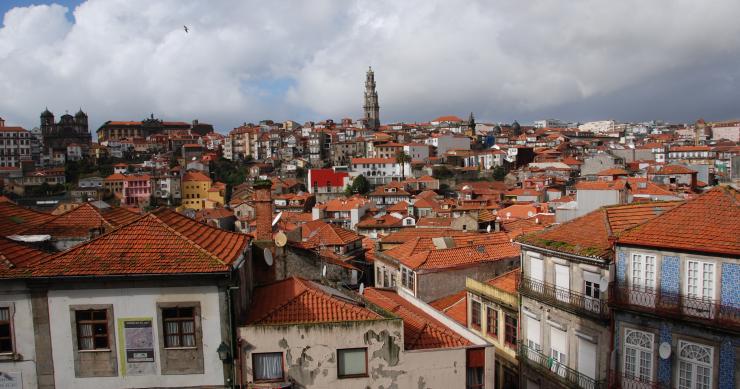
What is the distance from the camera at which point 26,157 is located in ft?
439

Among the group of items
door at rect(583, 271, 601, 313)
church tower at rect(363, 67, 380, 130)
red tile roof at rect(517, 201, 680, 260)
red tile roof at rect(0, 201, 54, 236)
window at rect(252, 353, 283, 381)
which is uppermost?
church tower at rect(363, 67, 380, 130)

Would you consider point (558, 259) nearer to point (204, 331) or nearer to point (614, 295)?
point (614, 295)

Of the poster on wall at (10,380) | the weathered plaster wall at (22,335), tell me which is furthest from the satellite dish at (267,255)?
the poster on wall at (10,380)

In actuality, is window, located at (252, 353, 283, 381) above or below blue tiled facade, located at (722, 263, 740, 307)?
below

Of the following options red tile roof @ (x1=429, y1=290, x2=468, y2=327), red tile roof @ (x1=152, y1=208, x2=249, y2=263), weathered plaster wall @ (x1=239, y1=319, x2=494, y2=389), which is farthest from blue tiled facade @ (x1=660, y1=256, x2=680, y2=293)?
red tile roof @ (x1=152, y1=208, x2=249, y2=263)

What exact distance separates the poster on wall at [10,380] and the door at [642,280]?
1517cm

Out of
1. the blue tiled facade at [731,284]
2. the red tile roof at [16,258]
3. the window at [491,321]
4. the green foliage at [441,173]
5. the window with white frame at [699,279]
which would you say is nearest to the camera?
the red tile roof at [16,258]

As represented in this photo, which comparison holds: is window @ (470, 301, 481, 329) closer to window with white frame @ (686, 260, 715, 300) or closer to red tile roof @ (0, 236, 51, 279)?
window with white frame @ (686, 260, 715, 300)

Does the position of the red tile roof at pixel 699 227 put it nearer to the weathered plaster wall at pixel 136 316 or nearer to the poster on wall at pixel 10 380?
the weathered plaster wall at pixel 136 316

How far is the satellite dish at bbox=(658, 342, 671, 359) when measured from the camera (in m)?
13.2

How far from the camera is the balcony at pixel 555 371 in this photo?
1553 cm

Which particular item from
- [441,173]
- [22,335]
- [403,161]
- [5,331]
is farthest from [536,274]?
[403,161]

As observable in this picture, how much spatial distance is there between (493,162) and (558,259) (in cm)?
10486

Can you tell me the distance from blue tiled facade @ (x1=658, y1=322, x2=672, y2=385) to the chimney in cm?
1153
